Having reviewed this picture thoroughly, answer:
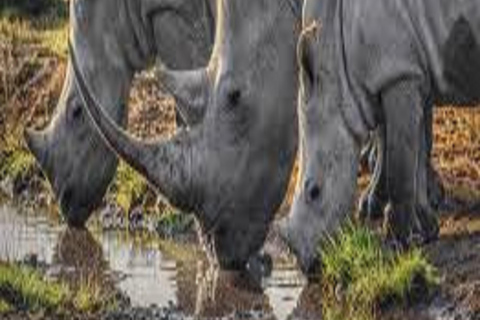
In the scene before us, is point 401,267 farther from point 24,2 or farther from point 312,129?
point 24,2

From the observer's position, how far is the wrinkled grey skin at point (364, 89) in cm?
1085

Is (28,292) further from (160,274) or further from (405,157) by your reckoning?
(405,157)

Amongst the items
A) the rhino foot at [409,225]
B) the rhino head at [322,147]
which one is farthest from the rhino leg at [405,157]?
the rhino head at [322,147]

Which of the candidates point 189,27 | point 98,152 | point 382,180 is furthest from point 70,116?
point 382,180

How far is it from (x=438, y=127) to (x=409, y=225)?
4.41 meters

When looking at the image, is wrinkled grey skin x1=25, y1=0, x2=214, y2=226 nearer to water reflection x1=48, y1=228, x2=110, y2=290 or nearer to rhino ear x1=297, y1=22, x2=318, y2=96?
water reflection x1=48, y1=228, x2=110, y2=290

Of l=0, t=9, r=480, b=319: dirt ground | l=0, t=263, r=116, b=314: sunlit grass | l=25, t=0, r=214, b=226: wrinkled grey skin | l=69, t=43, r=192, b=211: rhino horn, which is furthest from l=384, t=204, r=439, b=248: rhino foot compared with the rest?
l=25, t=0, r=214, b=226: wrinkled grey skin

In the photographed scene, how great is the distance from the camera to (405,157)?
10.8m

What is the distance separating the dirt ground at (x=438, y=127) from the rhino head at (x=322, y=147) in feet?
2.57

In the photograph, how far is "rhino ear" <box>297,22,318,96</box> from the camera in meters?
10.8

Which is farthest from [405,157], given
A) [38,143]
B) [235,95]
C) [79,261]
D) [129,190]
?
[129,190]

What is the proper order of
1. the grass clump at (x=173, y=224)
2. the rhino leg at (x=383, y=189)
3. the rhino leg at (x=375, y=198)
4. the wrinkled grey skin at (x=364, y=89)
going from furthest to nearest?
the grass clump at (x=173, y=224) < the rhino leg at (x=375, y=198) < the rhino leg at (x=383, y=189) < the wrinkled grey skin at (x=364, y=89)

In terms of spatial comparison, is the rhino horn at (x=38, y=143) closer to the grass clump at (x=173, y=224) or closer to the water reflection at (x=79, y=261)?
the water reflection at (x=79, y=261)

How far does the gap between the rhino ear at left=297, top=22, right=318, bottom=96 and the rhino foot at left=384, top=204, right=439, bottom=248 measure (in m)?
1.02
